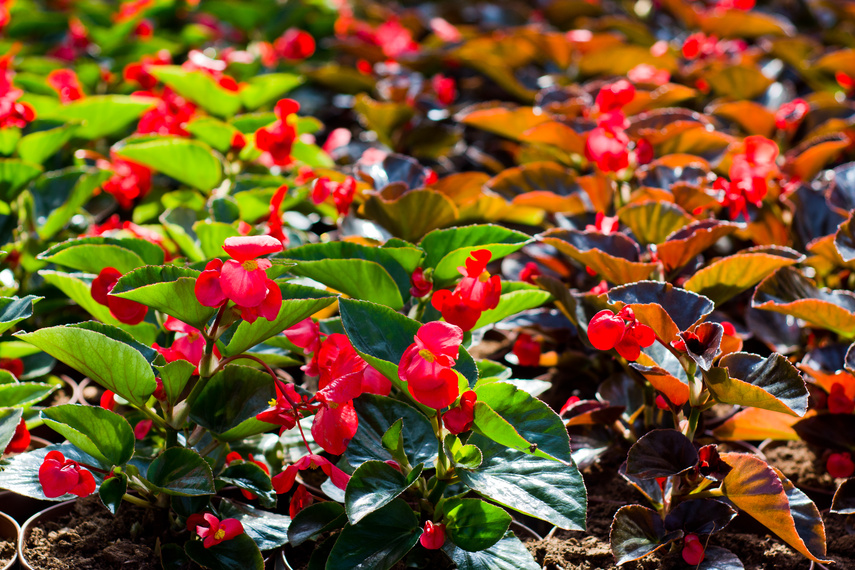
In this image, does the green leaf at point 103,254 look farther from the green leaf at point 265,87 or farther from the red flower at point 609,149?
the green leaf at point 265,87

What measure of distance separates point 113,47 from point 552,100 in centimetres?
142

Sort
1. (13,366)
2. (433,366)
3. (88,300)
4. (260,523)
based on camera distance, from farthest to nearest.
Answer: (13,366) → (88,300) → (260,523) → (433,366)

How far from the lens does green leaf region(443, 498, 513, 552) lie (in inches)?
31.8

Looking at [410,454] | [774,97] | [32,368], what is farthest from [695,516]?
[774,97]

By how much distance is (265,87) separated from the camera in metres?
1.82

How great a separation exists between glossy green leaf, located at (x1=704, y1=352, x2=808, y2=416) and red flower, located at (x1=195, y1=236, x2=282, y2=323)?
47 cm

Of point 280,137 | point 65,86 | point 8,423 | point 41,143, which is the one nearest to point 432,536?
point 8,423

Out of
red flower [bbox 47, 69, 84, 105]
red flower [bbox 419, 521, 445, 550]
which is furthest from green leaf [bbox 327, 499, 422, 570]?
red flower [bbox 47, 69, 84, 105]

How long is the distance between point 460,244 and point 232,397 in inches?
13.9

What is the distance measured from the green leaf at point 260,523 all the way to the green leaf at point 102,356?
0.61 feet

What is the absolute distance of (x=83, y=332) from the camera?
2.66ft

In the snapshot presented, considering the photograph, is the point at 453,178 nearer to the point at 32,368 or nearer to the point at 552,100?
the point at 552,100

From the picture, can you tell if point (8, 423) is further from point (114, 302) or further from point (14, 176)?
point (14, 176)

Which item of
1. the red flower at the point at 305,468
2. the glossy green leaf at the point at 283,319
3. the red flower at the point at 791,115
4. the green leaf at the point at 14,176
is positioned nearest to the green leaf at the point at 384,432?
the red flower at the point at 305,468
